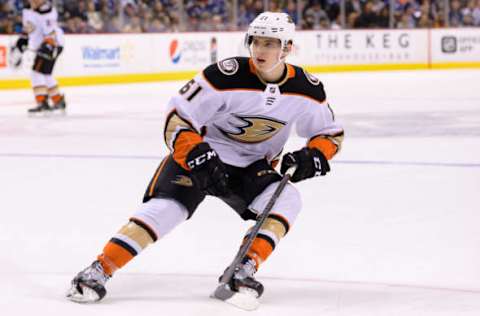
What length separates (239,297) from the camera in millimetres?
2932

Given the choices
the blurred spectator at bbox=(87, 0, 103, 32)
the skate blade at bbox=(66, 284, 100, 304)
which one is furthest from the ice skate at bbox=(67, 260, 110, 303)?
the blurred spectator at bbox=(87, 0, 103, 32)

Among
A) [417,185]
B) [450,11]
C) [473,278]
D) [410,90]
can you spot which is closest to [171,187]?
[473,278]

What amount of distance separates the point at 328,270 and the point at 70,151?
12.8 ft

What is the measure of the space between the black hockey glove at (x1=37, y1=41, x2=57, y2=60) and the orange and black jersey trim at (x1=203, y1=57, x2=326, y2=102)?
7.48 m

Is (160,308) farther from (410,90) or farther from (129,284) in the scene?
(410,90)

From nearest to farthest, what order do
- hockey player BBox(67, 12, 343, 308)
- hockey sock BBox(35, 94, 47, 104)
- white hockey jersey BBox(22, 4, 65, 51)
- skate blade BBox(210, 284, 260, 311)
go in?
1. skate blade BBox(210, 284, 260, 311)
2. hockey player BBox(67, 12, 343, 308)
3. hockey sock BBox(35, 94, 47, 104)
4. white hockey jersey BBox(22, 4, 65, 51)

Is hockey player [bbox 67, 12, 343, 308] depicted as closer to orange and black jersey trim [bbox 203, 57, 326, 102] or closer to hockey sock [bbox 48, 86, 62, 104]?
orange and black jersey trim [bbox 203, 57, 326, 102]

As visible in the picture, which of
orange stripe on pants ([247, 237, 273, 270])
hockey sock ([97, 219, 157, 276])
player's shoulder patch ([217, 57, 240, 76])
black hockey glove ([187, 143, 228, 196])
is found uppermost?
player's shoulder patch ([217, 57, 240, 76])

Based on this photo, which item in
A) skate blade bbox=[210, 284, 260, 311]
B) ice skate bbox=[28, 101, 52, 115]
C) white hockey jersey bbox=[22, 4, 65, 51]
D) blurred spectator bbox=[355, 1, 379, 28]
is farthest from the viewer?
blurred spectator bbox=[355, 1, 379, 28]

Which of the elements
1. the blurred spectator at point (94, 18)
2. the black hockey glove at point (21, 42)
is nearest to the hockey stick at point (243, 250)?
the black hockey glove at point (21, 42)

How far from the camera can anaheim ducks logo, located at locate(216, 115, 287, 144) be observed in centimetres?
320

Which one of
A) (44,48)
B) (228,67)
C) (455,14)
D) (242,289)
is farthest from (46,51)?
(455,14)

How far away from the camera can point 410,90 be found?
13.0m

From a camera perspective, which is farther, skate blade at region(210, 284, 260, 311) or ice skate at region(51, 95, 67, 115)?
ice skate at region(51, 95, 67, 115)
